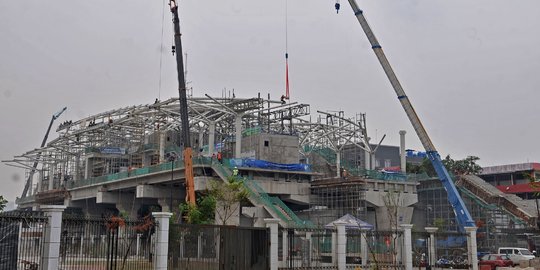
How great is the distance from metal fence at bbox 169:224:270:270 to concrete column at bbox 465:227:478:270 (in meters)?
14.5

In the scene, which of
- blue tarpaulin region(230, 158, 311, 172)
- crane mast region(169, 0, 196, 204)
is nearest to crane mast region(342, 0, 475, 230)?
blue tarpaulin region(230, 158, 311, 172)

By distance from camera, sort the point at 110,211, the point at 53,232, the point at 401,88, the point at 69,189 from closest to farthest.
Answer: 1. the point at 53,232
2. the point at 401,88
3. the point at 69,189
4. the point at 110,211

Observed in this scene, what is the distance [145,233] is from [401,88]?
35193mm

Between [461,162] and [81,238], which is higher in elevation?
[461,162]

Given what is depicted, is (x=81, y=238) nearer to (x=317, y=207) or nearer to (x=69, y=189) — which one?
(x=317, y=207)

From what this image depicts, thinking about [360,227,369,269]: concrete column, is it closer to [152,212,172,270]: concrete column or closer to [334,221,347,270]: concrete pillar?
[334,221,347,270]: concrete pillar

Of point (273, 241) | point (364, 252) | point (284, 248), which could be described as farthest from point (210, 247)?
point (364, 252)

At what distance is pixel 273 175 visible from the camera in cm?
5769

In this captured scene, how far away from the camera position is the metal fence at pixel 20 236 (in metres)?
17.4

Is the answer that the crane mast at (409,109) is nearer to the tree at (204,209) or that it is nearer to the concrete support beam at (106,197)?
the tree at (204,209)

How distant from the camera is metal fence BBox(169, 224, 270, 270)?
22.2 m

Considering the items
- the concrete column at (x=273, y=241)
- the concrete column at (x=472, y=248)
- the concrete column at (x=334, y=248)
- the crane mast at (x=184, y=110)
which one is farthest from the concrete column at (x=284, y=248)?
the crane mast at (x=184, y=110)

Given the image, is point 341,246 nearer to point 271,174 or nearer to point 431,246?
point 431,246

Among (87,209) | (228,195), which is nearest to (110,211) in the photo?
(87,209)
